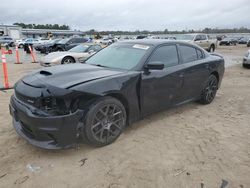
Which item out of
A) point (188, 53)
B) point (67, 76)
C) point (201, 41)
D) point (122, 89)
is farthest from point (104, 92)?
point (201, 41)

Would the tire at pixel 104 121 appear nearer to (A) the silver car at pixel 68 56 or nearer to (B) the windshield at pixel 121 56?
(B) the windshield at pixel 121 56

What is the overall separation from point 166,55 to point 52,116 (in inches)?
97.5

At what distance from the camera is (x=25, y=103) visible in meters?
3.32

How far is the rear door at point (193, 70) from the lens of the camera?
16.0 ft

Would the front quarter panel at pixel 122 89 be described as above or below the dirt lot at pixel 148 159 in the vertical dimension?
above

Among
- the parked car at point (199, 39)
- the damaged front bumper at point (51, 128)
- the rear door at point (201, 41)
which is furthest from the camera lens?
the rear door at point (201, 41)

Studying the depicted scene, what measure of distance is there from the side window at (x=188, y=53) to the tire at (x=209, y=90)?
767 mm

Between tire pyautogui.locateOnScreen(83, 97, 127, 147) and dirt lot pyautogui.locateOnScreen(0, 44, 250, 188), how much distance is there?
0.53 ft

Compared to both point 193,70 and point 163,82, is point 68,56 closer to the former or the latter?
point 193,70

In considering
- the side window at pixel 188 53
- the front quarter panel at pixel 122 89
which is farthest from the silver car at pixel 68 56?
the front quarter panel at pixel 122 89

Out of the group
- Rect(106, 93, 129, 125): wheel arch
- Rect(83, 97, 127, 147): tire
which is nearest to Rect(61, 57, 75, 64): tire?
Rect(106, 93, 129, 125): wheel arch

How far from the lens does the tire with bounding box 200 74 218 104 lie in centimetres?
562

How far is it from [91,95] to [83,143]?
0.83 m

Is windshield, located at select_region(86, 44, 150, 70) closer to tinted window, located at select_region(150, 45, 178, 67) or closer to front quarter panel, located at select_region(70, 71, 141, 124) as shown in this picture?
tinted window, located at select_region(150, 45, 178, 67)
